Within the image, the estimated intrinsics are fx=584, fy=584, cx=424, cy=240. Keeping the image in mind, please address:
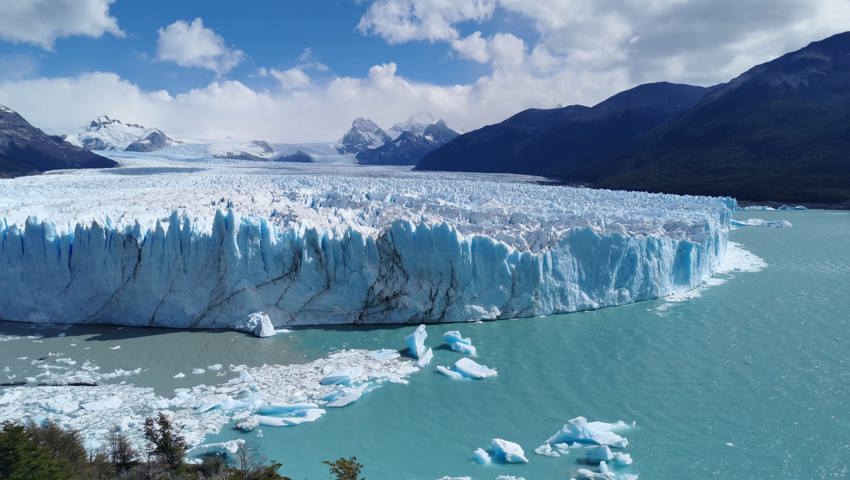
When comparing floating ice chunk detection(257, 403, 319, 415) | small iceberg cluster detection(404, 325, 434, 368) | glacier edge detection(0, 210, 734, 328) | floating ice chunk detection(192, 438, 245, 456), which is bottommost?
floating ice chunk detection(192, 438, 245, 456)

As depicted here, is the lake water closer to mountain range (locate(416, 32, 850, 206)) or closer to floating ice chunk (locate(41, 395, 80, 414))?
floating ice chunk (locate(41, 395, 80, 414))

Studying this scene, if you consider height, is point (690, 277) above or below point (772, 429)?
above

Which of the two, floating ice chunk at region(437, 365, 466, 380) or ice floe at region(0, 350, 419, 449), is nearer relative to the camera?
ice floe at region(0, 350, 419, 449)

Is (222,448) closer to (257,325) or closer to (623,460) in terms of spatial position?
(257,325)

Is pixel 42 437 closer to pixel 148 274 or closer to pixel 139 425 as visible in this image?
pixel 139 425

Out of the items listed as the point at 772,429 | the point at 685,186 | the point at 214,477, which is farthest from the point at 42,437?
the point at 685,186

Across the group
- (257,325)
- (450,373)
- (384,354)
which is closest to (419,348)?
(384,354)

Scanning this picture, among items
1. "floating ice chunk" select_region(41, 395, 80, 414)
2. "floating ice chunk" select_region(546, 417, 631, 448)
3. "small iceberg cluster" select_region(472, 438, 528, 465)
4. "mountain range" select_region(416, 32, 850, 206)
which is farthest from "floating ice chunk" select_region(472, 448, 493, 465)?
"mountain range" select_region(416, 32, 850, 206)
